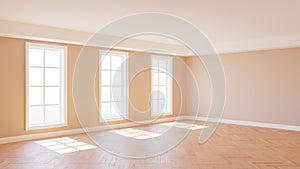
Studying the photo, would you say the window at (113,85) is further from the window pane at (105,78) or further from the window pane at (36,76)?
the window pane at (36,76)

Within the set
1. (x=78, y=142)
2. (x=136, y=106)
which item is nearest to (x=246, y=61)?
(x=136, y=106)

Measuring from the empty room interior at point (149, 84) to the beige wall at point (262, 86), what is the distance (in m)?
0.03

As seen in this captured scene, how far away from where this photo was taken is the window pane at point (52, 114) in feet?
19.7

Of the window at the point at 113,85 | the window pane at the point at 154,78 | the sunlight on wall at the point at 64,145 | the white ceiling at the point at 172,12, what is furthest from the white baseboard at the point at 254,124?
the sunlight on wall at the point at 64,145

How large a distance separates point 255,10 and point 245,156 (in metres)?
2.25

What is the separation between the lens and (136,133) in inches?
245

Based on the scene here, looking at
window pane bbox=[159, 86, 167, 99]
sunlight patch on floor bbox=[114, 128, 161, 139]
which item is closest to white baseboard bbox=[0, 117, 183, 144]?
sunlight patch on floor bbox=[114, 128, 161, 139]

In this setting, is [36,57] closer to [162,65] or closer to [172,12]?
[172,12]

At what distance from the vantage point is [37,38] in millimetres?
5449

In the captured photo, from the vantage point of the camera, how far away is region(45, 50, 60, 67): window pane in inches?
236

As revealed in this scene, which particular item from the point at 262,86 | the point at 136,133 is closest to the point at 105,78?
the point at 136,133

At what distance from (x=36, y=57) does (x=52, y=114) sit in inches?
49.6

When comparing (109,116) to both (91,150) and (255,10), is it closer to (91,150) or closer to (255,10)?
(91,150)

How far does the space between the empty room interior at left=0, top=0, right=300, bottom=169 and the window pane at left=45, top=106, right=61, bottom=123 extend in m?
0.02
